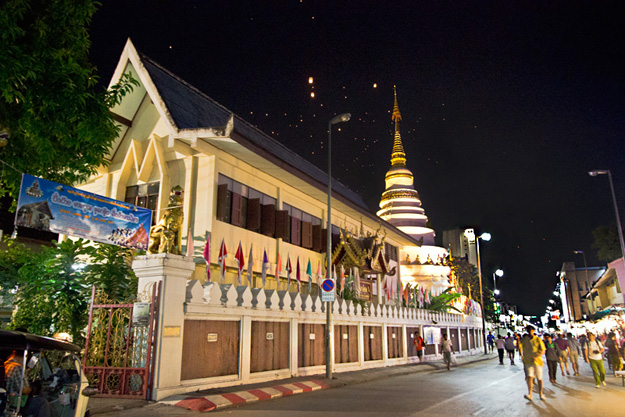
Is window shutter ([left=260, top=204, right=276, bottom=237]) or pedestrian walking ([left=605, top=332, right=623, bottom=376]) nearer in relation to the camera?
pedestrian walking ([left=605, top=332, right=623, bottom=376])

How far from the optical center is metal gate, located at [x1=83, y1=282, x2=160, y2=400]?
10508mm

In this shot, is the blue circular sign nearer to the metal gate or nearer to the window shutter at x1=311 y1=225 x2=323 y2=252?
the metal gate

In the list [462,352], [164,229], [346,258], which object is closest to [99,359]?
[164,229]

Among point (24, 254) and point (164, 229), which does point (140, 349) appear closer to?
point (164, 229)

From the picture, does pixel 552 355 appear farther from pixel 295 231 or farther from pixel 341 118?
pixel 295 231

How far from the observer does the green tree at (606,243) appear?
57.8 meters

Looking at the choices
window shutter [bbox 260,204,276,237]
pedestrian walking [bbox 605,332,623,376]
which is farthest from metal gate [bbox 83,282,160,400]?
pedestrian walking [bbox 605,332,623,376]

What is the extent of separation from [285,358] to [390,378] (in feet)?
16.0

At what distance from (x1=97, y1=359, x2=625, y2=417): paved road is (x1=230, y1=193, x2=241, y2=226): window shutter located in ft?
23.6

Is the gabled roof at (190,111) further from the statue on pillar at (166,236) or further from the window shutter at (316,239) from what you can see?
the statue on pillar at (166,236)

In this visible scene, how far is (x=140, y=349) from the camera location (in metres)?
10.8

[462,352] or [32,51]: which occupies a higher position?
[32,51]

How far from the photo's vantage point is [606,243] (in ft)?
193

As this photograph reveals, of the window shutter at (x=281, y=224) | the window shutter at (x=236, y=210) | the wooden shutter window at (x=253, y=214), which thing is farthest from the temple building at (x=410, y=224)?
the window shutter at (x=236, y=210)
